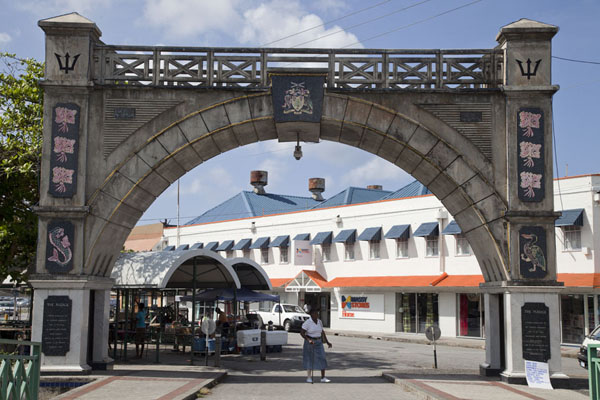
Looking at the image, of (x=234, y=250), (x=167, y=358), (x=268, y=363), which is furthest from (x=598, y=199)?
(x=234, y=250)

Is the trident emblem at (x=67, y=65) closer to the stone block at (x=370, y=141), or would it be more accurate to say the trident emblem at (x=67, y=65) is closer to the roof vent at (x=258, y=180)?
the stone block at (x=370, y=141)

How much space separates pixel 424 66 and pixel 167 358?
13006mm

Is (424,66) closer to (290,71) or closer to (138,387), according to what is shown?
(290,71)

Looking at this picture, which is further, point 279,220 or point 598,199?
point 279,220

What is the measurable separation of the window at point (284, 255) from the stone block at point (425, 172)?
29.8 m

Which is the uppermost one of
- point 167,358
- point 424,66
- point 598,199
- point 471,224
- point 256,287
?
point 424,66

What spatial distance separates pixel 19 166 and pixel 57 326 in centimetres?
633

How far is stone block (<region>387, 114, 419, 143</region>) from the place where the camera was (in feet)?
52.3

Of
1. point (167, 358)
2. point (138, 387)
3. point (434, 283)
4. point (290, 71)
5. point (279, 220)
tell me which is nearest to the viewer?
point (138, 387)

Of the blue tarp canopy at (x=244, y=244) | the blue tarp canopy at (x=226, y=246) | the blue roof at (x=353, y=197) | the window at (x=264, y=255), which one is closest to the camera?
the blue roof at (x=353, y=197)

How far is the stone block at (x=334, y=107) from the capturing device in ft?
52.4

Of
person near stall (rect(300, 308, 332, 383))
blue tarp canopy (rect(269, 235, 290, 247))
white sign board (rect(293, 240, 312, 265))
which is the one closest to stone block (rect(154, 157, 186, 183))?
person near stall (rect(300, 308, 332, 383))

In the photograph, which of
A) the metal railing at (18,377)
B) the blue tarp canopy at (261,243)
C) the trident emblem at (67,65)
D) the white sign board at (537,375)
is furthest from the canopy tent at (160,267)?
the blue tarp canopy at (261,243)

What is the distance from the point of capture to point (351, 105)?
1599 cm
